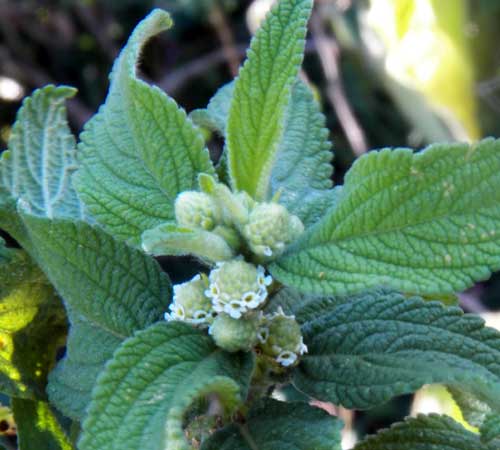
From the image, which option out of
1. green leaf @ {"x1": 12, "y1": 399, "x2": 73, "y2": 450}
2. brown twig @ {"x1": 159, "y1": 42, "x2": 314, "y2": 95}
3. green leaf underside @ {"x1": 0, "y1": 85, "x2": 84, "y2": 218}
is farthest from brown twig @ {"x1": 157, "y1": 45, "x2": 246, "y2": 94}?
green leaf @ {"x1": 12, "y1": 399, "x2": 73, "y2": 450}

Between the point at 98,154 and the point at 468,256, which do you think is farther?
the point at 98,154

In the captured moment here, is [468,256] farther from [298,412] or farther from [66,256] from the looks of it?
[66,256]

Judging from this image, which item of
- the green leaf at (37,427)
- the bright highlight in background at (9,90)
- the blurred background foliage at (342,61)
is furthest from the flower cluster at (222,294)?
the bright highlight in background at (9,90)

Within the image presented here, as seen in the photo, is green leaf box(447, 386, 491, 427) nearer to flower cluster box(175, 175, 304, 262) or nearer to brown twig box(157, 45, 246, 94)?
flower cluster box(175, 175, 304, 262)

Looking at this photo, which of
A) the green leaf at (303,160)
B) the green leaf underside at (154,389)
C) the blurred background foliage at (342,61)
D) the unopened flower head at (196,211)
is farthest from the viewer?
the blurred background foliage at (342,61)

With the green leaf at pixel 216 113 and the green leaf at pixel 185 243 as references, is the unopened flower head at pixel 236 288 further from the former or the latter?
the green leaf at pixel 216 113

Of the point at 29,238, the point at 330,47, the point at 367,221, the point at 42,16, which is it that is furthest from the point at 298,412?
the point at 42,16
